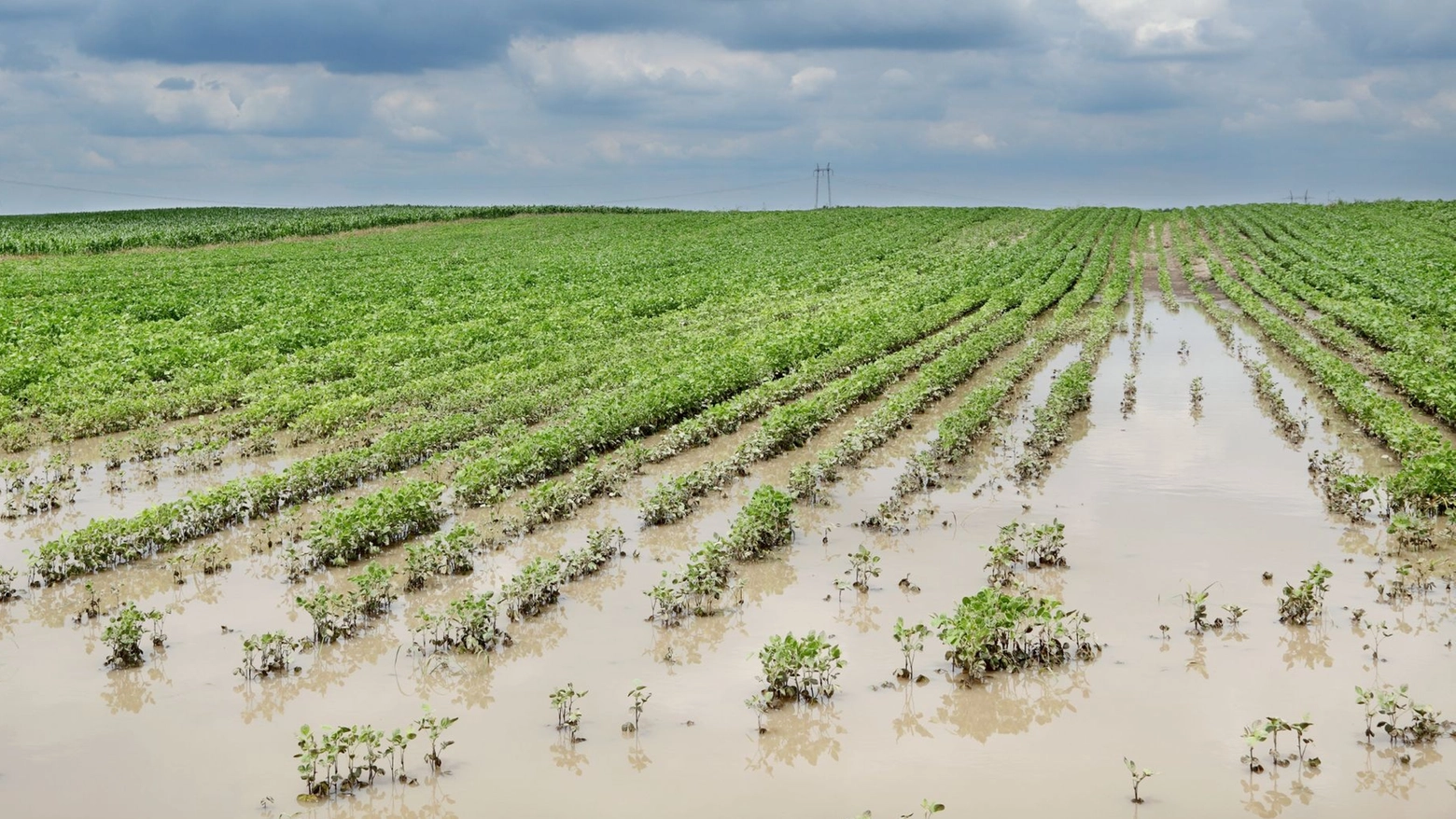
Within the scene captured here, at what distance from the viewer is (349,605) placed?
363 inches

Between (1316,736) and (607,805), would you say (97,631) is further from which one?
(1316,736)

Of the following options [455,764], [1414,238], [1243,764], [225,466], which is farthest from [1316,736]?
[1414,238]

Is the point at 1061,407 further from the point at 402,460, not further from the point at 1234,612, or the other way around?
the point at 402,460

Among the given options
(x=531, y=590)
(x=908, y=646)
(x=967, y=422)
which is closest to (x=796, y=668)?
(x=908, y=646)

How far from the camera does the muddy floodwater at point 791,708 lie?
6715 mm

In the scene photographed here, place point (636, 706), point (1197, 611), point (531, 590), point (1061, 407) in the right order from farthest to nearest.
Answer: point (1061, 407) → point (531, 590) → point (1197, 611) → point (636, 706)

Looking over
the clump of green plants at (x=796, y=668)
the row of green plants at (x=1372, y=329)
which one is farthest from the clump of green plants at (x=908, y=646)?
the row of green plants at (x=1372, y=329)

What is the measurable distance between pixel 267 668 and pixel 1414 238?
51.6m

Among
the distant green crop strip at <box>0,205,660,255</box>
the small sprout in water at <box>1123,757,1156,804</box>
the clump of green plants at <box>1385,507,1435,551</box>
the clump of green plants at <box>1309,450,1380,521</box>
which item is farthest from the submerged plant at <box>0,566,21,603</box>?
the distant green crop strip at <box>0,205,660,255</box>

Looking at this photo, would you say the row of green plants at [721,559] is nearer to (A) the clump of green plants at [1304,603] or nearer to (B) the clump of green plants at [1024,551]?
(B) the clump of green plants at [1024,551]

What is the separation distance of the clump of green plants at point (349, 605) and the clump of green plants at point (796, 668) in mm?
3541

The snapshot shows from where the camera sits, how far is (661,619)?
9484 millimetres

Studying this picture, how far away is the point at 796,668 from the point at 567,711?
64.5 inches

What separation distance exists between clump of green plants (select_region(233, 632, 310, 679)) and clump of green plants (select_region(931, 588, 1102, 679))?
4992mm
